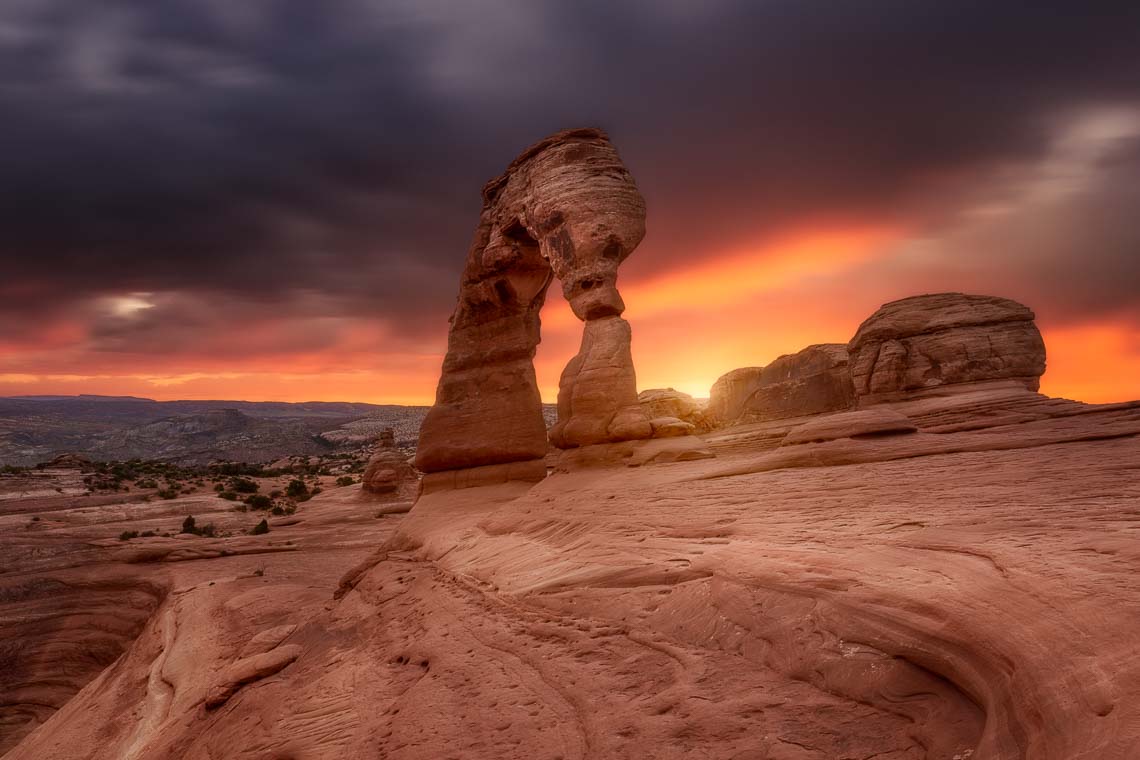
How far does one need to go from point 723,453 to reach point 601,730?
819cm

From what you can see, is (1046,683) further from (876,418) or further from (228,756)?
(876,418)

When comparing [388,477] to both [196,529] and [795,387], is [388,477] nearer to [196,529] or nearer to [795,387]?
[196,529]

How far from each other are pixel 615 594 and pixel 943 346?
1937 centimetres

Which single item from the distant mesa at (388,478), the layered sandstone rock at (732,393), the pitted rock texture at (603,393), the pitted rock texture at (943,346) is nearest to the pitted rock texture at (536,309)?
the pitted rock texture at (603,393)

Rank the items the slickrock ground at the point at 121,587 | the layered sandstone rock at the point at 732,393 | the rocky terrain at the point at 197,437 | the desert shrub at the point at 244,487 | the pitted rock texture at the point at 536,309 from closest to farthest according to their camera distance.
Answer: the slickrock ground at the point at 121,587 < the pitted rock texture at the point at 536,309 < the layered sandstone rock at the point at 732,393 < the desert shrub at the point at 244,487 < the rocky terrain at the point at 197,437

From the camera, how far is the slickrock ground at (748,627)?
3.09 meters

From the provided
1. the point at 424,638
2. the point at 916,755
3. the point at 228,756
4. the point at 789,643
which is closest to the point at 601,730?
the point at 789,643

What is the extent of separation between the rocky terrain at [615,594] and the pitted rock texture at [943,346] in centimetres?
137

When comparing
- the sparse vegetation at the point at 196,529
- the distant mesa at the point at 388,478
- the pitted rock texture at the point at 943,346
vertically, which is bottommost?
the sparse vegetation at the point at 196,529

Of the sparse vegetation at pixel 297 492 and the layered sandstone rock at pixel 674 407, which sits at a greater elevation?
the layered sandstone rock at pixel 674 407

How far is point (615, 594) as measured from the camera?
563 centimetres

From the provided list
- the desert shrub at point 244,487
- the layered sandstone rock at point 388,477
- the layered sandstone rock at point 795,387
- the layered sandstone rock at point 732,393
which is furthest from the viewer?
the desert shrub at point 244,487

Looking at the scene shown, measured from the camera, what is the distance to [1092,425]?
26.2ft

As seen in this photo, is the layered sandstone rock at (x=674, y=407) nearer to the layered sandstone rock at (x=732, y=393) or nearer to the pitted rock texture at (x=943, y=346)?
the layered sandstone rock at (x=732, y=393)
